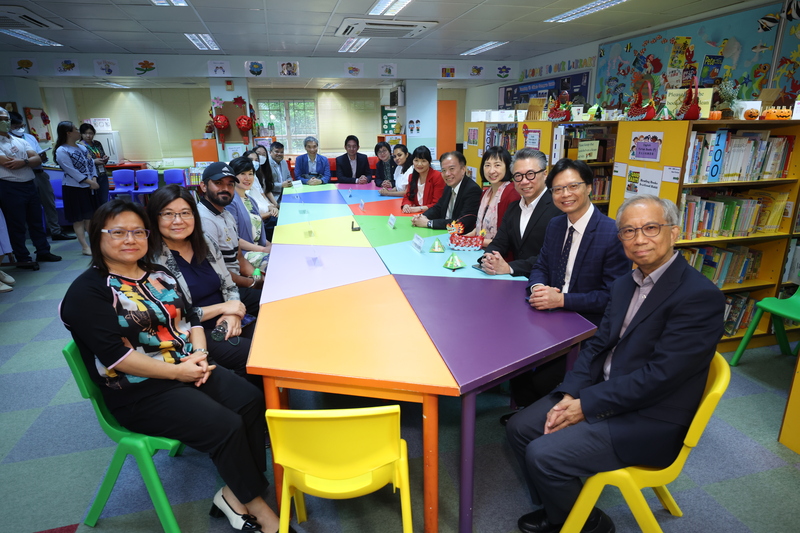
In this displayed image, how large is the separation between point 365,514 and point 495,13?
18.1ft

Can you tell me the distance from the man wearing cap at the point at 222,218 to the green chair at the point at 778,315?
3321 mm

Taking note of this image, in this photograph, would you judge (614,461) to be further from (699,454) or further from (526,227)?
(526,227)

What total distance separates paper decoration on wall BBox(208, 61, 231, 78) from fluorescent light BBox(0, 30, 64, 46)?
2.20 m

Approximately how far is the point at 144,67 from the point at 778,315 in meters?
9.42

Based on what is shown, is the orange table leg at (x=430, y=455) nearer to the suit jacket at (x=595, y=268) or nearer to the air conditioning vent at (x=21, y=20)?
the suit jacket at (x=595, y=268)

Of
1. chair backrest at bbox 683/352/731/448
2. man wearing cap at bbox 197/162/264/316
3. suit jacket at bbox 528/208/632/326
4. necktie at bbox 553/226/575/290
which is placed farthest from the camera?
man wearing cap at bbox 197/162/264/316

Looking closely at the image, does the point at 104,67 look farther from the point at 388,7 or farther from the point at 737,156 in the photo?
the point at 737,156

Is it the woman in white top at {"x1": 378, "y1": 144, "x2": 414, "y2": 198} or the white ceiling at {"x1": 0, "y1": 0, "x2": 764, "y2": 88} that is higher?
the white ceiling at {"x1": 0, "y1": 0, "x2": 764, "y2": 88}

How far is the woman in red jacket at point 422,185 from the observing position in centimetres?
449

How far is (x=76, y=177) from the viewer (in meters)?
5.62

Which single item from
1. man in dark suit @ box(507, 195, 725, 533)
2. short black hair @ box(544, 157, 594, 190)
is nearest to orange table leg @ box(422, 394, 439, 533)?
man in dark suit @ box(507, 195, 725, 533)

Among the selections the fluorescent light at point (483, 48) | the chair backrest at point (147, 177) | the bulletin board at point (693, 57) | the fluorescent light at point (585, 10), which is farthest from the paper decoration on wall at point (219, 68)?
the bulletin board at point (693, 57)

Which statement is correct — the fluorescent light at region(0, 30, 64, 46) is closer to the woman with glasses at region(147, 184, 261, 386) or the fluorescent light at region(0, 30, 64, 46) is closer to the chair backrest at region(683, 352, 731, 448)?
the woman with glasses at region(147, 184, 261, 386)

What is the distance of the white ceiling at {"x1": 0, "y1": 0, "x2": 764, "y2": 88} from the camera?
16.2ft
